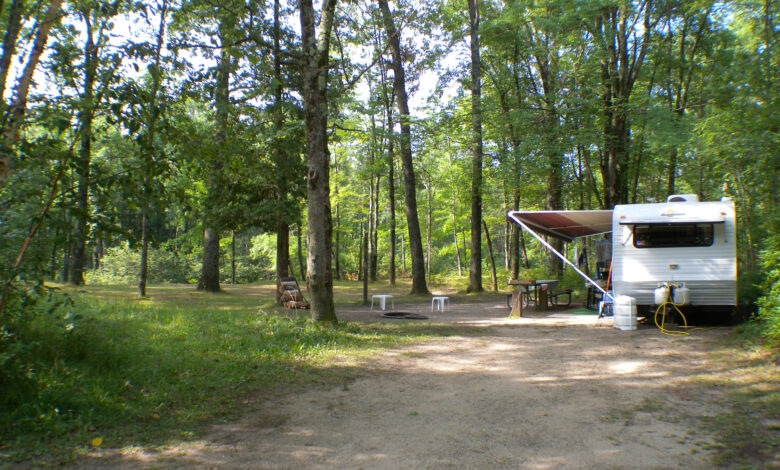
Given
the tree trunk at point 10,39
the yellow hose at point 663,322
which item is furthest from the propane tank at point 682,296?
the tree trunk at point 10,39

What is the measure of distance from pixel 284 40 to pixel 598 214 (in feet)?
33.6

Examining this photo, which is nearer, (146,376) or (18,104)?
(18,104)

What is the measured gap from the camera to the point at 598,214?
37.2 feet

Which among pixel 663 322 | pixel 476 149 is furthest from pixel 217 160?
pixel 476 149

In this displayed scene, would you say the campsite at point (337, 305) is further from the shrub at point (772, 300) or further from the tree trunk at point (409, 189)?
the tree trunk at point (409, 189)

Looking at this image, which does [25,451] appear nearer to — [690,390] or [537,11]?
[690,390]

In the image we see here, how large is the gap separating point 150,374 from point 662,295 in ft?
28.4

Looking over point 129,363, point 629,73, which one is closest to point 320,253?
point 129,363

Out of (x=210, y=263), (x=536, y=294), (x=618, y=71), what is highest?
(x=618, y=71)

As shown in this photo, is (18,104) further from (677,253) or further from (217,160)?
(677,253)

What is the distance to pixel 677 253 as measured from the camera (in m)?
9.07

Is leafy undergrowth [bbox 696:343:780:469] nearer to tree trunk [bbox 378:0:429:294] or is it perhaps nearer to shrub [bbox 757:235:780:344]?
shrub [bbox 757:235:780:344]

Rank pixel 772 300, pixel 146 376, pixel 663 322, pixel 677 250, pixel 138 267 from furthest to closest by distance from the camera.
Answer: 1. pixel 138 267
2. pixel 677 250
3. pixel 663 322
4. pixel 772 300
5. pixel 146 376

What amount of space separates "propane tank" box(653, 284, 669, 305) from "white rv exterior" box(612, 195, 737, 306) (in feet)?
0.71
